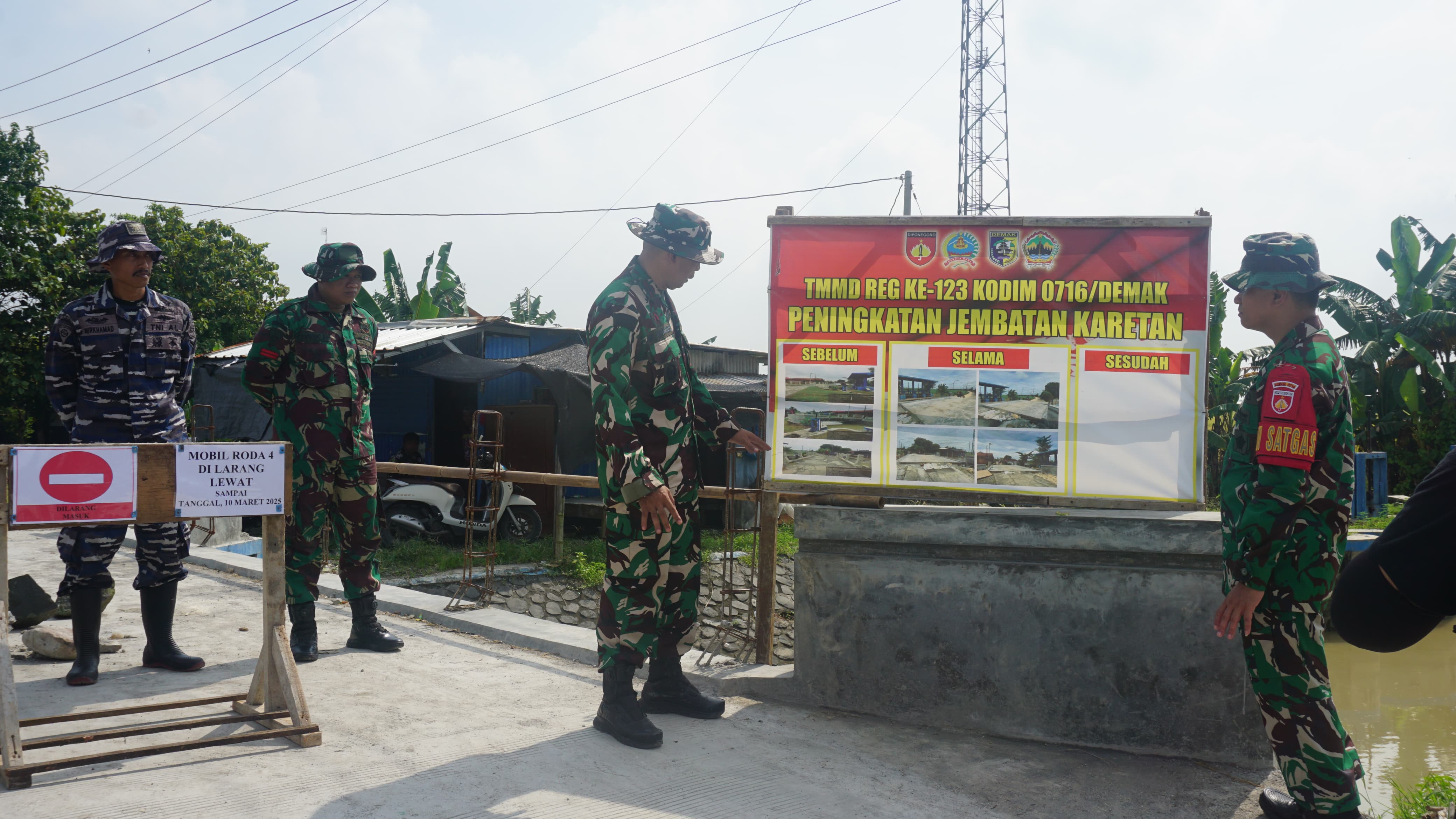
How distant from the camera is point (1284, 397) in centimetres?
279

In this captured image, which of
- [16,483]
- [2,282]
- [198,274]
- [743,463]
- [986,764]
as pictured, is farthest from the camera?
[198,274]

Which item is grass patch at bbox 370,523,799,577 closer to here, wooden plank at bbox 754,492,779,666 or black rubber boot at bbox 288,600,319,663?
black rubber boot at bbox 288,600,319,663

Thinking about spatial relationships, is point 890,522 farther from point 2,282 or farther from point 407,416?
point 2,282

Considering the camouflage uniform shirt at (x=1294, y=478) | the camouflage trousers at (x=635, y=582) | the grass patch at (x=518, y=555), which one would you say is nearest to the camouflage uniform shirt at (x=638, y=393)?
the camouflage trousers at (x=635, y=582)

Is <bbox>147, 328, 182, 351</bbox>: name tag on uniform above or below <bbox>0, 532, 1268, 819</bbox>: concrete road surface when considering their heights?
above

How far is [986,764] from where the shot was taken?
3.43 m

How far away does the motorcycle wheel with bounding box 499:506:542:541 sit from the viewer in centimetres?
1235

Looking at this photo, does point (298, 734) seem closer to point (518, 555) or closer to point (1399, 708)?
point (1399, 708)

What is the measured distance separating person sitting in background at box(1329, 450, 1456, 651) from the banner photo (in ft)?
10.3

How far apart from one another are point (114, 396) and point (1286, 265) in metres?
4.42

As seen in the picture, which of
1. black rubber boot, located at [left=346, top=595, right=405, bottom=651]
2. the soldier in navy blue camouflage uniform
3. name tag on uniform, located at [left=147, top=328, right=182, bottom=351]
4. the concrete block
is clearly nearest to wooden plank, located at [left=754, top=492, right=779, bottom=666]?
the concrete block

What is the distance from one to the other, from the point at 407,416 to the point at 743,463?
5.78 metres

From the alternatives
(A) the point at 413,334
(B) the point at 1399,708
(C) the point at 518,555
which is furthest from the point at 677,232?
(A) the point at 413,334

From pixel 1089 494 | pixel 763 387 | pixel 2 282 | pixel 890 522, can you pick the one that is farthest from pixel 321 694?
pixel 2 282
